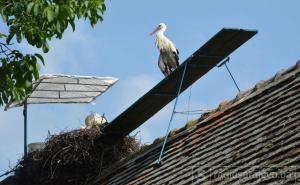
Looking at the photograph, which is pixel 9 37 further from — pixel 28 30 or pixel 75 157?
pixel 75 157

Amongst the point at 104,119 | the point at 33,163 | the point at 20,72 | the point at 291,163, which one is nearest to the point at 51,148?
the point at 33,163

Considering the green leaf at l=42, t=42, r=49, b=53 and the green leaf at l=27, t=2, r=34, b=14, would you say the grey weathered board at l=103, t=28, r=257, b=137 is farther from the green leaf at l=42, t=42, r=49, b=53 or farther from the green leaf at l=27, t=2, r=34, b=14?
the green leaf at l=27, t=2, r=34, b=14

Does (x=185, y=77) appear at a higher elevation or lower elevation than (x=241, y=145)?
higher

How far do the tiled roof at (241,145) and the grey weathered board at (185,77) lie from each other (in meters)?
0.61

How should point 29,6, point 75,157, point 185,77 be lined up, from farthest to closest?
point 75,157
point 185,77
point 29,6

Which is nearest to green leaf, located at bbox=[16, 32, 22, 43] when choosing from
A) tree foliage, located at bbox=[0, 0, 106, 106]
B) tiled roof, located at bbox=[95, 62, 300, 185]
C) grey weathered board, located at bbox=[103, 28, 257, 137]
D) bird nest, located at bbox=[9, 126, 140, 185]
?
tree foliage, located at bbox=[0, 0, 106, 106]

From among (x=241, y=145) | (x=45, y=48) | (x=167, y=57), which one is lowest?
(x=241, y=145)

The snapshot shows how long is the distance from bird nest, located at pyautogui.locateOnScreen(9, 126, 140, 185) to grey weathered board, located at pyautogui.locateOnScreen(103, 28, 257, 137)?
26.5 inches

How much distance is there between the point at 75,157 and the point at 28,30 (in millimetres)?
4757

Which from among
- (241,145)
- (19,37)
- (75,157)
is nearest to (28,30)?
(19,37)

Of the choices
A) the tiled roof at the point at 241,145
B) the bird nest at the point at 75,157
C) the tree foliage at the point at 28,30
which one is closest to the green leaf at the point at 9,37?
the tree foliage at the point at 28,30

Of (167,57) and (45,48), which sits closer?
(45,48)

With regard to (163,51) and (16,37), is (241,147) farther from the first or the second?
(163,51)

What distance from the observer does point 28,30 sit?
900 centimetres
